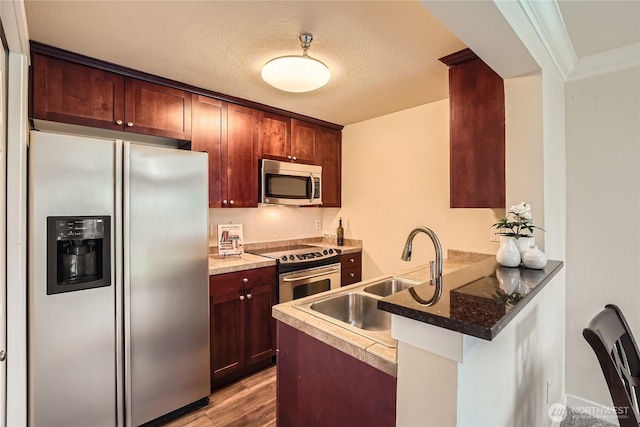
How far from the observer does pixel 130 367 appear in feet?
6.02

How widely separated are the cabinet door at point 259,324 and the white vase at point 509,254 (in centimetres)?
174

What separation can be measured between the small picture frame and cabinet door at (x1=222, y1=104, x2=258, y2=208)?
25 cm

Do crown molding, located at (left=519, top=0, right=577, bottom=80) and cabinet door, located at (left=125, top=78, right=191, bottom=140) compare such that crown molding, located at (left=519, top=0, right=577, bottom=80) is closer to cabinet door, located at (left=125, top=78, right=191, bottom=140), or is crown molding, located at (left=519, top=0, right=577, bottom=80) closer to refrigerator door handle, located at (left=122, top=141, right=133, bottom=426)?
refrigerator door handle, located at (left=122, top=141, right=133, bottom=426)

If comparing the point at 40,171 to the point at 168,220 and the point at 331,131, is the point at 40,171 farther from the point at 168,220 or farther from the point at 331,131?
the point at 331,131

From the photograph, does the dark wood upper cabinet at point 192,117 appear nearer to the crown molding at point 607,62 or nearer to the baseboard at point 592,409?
the crown molding at point 607,62

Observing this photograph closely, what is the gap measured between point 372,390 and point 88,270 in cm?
164

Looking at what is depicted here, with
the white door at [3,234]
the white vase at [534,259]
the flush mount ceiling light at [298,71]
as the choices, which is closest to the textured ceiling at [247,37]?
the flush mount ceiling light at [298,71]

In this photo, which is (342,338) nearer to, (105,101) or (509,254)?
(509,254)

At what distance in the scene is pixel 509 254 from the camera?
149 centimetres

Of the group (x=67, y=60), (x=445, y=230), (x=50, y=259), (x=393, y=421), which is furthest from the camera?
(x=445, y=230)

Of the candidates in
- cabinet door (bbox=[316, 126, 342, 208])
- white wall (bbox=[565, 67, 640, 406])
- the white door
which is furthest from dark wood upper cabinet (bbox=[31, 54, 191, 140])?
white wall (bbox=[565, 67, 640, 406])

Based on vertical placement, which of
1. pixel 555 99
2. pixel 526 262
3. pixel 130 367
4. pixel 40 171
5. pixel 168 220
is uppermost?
pixel 555 99

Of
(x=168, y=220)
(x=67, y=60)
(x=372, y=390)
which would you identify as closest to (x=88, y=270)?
(x=168, y=220)

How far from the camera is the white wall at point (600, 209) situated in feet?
6.00
